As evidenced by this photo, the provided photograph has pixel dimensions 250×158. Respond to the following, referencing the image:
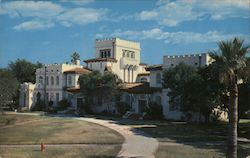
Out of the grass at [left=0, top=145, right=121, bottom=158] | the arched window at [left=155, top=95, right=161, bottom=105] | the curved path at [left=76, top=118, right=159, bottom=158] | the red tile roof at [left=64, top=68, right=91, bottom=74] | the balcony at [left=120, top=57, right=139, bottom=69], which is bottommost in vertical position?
the grass at [left=0, top=145, right=121, bottom=158]

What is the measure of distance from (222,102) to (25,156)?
19.6 metres

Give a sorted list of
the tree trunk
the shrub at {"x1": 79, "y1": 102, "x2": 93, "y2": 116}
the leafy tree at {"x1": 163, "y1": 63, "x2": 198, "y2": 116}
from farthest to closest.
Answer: the shrub at {"x1": 79, "y1": 102, "x2": 93, "y2": 116} < the leafy tree at {"x1": 163, "y1": 63, "x2": 198, "y2": 116} < the tree trunk

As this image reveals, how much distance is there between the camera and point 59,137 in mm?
30219

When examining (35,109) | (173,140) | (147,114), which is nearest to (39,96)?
(35,109)

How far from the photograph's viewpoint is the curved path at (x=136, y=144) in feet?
78.0

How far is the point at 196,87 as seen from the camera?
3581cm

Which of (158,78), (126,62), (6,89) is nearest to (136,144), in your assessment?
(158,78)

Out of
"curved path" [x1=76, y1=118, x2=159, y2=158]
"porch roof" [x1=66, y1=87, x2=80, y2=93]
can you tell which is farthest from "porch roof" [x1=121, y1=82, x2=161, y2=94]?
"curved path" [x1=76, y1=118, x2=159, y2=158]

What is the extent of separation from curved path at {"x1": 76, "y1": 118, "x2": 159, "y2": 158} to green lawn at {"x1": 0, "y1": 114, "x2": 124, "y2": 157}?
54cm

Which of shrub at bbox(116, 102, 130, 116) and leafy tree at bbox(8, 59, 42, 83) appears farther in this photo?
leafy tree at bbox(8, 59, 42, 83)

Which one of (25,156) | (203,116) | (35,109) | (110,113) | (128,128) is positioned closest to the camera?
(25,156)

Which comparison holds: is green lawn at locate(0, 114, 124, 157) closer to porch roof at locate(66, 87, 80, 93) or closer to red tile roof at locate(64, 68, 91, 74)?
porch roof at locate(66, 87, 80, 93)

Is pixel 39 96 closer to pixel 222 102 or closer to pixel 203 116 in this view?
pixel 203 116

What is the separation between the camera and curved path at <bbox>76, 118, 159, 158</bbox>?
2379 centimetres
